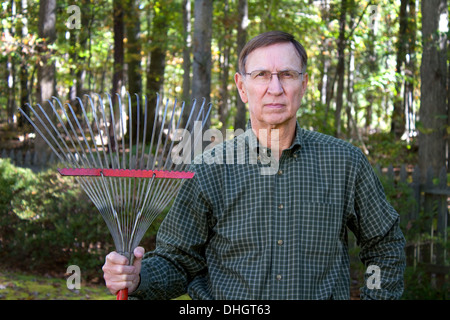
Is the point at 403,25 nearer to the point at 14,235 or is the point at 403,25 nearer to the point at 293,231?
the point at 14,235

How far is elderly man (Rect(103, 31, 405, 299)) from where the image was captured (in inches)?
88.7

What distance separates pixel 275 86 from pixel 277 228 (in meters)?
0.56

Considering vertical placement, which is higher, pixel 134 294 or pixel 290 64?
pixel 290 64

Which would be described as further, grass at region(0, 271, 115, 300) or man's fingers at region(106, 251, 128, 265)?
grass at region(0, 271, 115, 300)

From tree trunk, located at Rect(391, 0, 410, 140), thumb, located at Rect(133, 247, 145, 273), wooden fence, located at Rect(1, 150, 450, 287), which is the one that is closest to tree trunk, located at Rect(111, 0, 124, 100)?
tree trunk, located at Rect(391, 0, 410, 140)

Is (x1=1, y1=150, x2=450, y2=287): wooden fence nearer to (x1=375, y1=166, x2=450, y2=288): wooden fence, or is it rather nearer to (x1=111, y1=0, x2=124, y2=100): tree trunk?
(x1=375, y1=166, x2=450, y2=288): wooden fence

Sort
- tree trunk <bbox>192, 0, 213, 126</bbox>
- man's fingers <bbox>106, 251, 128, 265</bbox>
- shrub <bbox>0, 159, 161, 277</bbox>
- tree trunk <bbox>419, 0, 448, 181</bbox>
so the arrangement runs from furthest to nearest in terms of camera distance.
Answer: tree trunk <bbox>419, 0, 448, 181</bbox>, tree trunk <bbox>192, 0, 213, 126</bbox>, shrub <bbox>0, 159, 161, 277</bbox>, man's fingers <bbox>106, 251, 128, 265</bbox>

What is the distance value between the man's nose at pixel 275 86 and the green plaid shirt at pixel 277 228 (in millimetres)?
208

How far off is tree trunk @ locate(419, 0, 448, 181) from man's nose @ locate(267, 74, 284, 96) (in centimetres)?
819

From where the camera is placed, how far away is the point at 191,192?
94.2 inches

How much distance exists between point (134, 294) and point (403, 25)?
15.6 meters

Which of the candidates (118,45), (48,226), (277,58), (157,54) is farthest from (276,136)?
(157,54)

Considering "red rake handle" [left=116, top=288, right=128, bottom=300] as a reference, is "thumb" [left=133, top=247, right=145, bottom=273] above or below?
above
